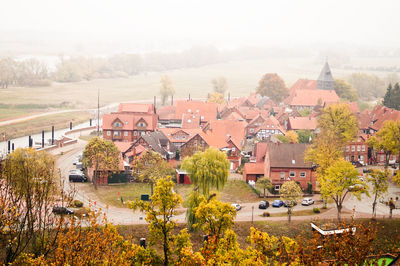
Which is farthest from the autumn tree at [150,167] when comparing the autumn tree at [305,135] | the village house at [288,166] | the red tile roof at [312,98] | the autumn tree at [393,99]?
the autumn tree at [393,99]

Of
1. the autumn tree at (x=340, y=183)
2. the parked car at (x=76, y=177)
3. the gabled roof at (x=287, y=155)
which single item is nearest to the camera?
the autumn tree at (x=340, y=183)

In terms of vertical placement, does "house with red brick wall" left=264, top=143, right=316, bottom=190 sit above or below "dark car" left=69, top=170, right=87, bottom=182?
above

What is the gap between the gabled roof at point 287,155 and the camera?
52531 millimetres

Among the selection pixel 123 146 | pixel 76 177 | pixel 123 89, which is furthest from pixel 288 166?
pixel 123 89

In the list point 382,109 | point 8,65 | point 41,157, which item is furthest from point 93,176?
point 8,65

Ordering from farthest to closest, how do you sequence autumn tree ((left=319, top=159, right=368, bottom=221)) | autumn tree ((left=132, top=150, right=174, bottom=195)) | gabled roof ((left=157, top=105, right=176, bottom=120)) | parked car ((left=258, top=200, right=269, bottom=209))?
gabled roof ((left=157, top=105, right=176, bottom=120)) < autumn tree ((left=132, top=150, right=174, bottom=195)) < parked car ((left=258, top=200, right=269, bottom=209)) < autumn tree ((left=319, top=159, right=368, bottom=221))

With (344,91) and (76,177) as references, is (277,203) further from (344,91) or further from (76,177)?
(344,91)

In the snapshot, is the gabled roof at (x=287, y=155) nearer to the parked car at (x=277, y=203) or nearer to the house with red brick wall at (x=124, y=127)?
the parked car at (x=277, y=203)

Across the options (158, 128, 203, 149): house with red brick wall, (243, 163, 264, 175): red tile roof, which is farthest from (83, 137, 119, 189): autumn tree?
(243, 163, 264, 175): red tile roof

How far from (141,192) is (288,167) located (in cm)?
1700

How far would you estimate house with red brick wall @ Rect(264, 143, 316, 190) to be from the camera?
52.3 metres

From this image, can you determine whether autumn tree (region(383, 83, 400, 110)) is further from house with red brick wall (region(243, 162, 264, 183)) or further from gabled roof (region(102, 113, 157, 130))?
house with red brick wall (region(243, 162, 264, 183))

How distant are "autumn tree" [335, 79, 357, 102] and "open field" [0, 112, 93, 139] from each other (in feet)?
Answer: 206

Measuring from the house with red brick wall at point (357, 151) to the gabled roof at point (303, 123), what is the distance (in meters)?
14.6
